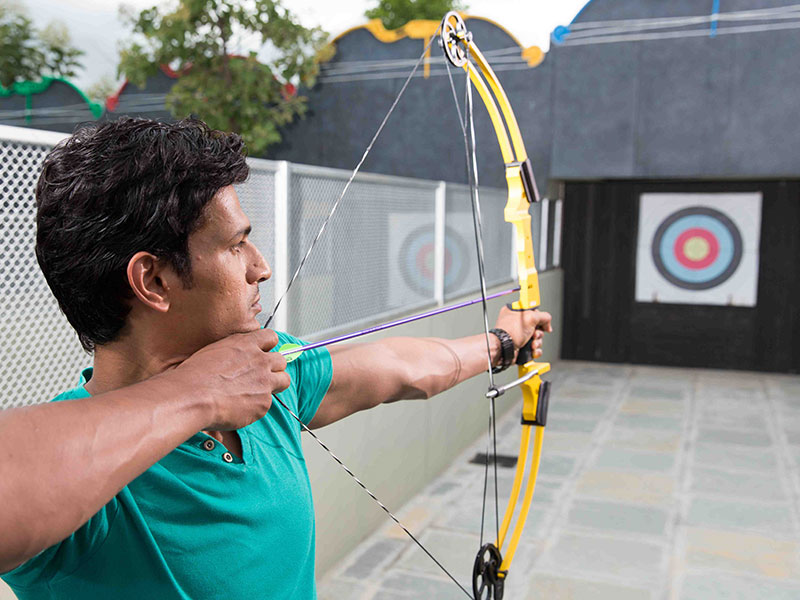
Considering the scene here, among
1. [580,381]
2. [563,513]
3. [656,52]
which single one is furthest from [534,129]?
[563,513]

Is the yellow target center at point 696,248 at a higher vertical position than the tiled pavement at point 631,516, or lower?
higher

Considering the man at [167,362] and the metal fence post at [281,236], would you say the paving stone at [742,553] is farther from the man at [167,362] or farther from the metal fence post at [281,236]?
the man at [167,362]

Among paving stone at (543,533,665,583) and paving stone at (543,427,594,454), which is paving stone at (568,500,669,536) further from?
paving stone at (543,427,594,454)

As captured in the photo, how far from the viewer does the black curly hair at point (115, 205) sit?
23.5 inches

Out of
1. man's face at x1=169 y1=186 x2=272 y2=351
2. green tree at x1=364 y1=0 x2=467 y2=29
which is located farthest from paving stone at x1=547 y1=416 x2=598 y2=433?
green tree at x1=364 y1=0 x2=467 y2=29

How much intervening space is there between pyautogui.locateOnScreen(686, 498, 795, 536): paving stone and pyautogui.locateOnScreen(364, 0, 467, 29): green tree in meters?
15.6

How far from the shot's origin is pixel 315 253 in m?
2.20

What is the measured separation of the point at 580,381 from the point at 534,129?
1.76 metres

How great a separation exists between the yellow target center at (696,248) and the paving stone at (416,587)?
155 inches

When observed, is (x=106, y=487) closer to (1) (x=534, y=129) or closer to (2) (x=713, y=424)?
(2) (x=713, y=424)

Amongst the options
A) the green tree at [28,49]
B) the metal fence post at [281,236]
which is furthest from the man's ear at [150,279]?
the green tree at [28,49]

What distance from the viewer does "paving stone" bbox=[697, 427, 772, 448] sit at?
3.56 m

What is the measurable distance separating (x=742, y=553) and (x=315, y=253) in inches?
63.1

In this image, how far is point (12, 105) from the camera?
7.34m
